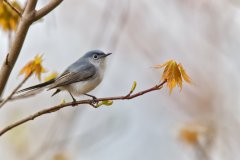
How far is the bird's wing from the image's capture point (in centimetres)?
334

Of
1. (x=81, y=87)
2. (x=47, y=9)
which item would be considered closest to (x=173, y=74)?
(x=47, y=9)

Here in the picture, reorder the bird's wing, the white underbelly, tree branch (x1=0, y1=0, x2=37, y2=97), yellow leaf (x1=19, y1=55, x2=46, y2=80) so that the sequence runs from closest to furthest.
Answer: tree branch (x1=0, y1=0, x2=37, y2=97)
yellow leaf (x1=19, y1=55, x2=46, y2=80)
the bird's wing
the white underbelly

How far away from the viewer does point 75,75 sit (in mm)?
3559

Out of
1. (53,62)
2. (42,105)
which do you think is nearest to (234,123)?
(42,105)

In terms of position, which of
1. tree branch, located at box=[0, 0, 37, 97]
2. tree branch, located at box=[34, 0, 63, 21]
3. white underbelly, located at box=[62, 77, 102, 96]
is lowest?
tree branch, located at box=[0, 0, 37, 97]

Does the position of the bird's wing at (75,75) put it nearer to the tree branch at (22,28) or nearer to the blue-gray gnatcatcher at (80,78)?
the blue-gray gnatcatcher at (80,78)

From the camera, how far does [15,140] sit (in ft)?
17.5

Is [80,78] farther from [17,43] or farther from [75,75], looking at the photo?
[17,43]

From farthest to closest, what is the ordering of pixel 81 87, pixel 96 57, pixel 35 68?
pixel 96 57 < pixel 81 87 < pixel 35 68

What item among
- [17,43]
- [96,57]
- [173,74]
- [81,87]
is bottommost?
[17,43]

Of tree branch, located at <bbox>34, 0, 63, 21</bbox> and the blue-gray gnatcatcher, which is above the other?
the blue-gray gnatcatcher

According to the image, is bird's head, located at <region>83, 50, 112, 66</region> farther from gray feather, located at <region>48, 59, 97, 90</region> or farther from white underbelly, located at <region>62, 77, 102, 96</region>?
white underbelly, located at <region>62, 77, 102, 96</region>

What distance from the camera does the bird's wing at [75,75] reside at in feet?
11.0

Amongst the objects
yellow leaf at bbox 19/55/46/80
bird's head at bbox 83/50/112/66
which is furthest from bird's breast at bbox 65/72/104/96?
yellow leaf at bbox 19/55/46/80
